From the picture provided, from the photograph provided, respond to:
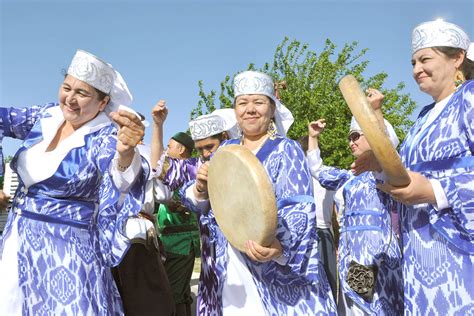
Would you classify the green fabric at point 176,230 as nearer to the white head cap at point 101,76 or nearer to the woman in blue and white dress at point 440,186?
the white head cap at point 101,76

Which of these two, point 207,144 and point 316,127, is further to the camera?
point 316,127

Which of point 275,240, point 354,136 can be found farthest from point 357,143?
point 275,240

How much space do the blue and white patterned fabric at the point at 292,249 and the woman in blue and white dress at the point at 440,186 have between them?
2.03ft

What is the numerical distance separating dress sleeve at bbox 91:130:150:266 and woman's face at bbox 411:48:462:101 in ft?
4.71

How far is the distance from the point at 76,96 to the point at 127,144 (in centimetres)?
55

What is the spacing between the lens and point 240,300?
3438 millimetres

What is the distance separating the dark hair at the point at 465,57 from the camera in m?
2.46

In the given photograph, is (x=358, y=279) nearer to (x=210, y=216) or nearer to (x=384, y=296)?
(x=384, y=296)

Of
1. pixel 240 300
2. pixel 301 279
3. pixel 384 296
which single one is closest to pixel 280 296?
pixel 301 279

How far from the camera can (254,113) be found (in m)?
3.44

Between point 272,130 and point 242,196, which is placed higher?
point 272,130

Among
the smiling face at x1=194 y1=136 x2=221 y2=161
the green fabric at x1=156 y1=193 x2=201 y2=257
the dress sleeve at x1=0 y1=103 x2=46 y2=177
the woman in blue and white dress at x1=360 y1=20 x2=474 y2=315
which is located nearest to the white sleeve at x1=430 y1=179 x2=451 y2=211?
the woman in blue and white dress at x1=360 y1=20 x2=474 y2=315

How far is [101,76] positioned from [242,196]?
1.07 metres

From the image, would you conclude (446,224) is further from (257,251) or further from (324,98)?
(324,98)
